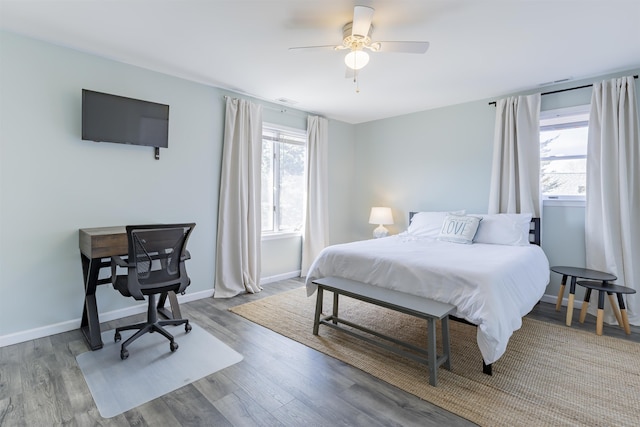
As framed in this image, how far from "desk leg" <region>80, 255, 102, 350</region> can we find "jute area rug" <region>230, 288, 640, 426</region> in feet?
4.26

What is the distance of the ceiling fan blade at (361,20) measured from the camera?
1957mm

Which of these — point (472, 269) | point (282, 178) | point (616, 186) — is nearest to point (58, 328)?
point (282, 178)

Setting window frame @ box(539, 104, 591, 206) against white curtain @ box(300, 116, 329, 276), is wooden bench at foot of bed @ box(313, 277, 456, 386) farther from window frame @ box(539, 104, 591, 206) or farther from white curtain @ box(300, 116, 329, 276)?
window frame @ box(539, 104, 591, 206)

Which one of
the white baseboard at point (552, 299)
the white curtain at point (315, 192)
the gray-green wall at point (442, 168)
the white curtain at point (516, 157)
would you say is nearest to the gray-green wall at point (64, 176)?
the white curtain at point (315, 192)

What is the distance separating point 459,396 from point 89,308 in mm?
2907

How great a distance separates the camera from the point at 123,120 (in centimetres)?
297

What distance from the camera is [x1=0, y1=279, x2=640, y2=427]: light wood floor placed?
1.75 meters

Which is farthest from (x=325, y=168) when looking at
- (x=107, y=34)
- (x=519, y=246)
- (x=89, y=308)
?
(x=89, y=308)

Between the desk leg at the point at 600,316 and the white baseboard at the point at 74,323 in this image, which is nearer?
the white baseboard at the point at 74,323

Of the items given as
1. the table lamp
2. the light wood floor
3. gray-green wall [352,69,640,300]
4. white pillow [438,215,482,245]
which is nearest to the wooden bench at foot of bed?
the light wood floor

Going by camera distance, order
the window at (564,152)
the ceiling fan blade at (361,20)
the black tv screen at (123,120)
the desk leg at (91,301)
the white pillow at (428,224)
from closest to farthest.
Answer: the ceiling fan blade at (361,20) → the desk leg at (91,301) → the black tv screen at (123,120) → the window at (564,152) → the white pillow at (428,224)

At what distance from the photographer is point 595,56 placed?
287cm

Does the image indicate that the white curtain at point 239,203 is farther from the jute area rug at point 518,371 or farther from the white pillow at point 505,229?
the white pillow at point 505,229

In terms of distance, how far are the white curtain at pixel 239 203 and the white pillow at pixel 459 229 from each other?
2339 mm
